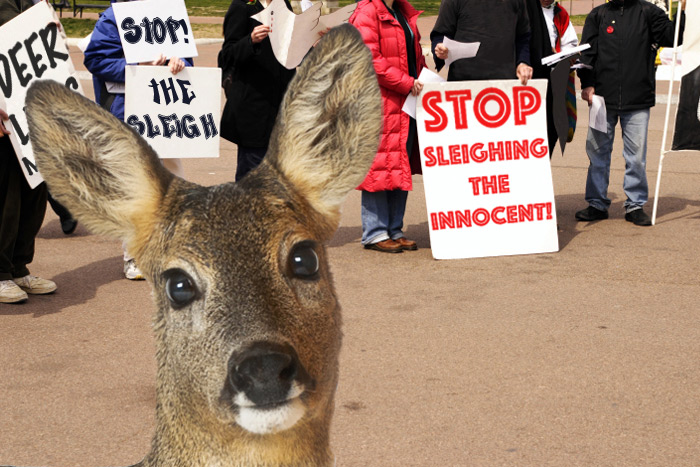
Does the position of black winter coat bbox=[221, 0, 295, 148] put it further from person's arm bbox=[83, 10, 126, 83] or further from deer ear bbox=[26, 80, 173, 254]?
deer ear bbox=[26, 80, 173, 254]

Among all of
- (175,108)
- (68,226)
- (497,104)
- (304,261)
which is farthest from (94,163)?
(68,226)

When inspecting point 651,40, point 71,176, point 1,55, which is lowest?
point 651,40

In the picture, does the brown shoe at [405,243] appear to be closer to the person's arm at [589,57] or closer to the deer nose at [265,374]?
the person's arm at [589,57]

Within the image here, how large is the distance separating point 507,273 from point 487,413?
9.54 ft

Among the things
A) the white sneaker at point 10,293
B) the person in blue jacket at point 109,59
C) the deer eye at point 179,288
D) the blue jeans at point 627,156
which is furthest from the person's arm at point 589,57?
the deer eye at point 179,288

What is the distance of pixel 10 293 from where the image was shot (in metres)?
7.37

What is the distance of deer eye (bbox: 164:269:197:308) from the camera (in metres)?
2.00

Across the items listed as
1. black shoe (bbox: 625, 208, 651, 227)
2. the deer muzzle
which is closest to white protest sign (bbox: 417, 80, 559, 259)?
black shoe (bbox: 625, 208, 651, 227)

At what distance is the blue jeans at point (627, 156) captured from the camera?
9664mm

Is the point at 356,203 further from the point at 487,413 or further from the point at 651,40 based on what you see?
the point at 487,413

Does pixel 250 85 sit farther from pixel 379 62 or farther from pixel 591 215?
pixel 591 215

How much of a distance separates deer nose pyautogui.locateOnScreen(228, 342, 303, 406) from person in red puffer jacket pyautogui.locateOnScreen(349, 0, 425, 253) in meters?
6.28

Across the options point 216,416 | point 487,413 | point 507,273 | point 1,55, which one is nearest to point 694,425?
point 487,413

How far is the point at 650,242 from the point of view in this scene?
30.2 feet
